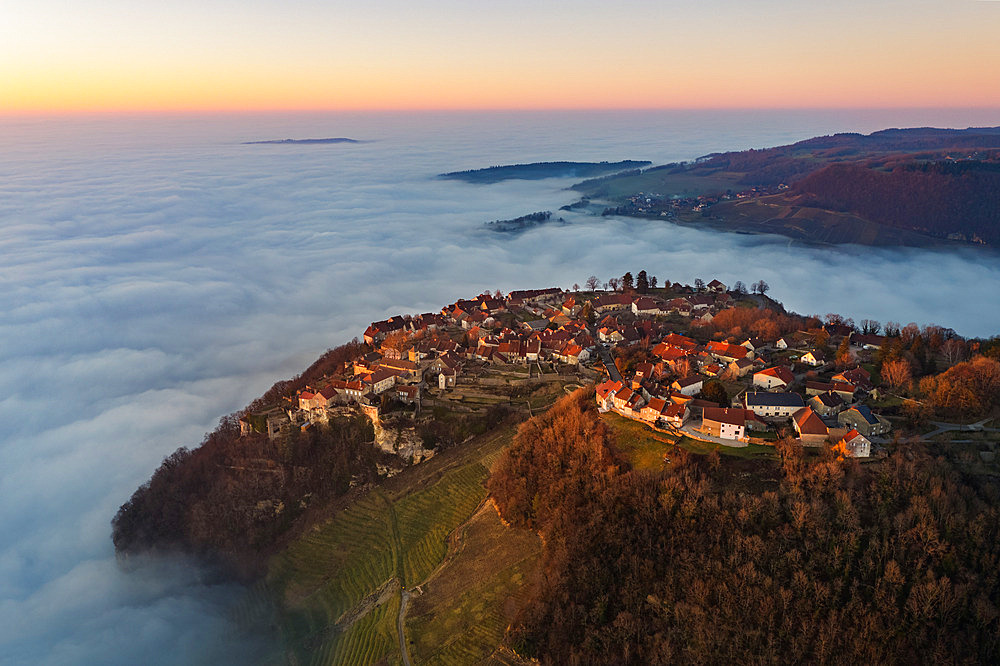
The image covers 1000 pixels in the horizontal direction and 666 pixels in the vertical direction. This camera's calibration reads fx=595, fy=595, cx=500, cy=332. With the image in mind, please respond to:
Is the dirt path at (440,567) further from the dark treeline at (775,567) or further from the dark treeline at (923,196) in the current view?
the dark treeline at (923,196)

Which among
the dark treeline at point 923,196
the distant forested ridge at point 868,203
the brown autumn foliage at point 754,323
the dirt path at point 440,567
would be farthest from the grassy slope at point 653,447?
the dark treeline at point 923,196

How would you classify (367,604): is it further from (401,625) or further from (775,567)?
(775,567)

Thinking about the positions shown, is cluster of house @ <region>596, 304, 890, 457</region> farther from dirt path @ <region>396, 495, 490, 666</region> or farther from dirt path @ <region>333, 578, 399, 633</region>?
dirt path @ <region>333, 578, 399, 633</region>

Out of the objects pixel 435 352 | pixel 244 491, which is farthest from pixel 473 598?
pixel 435 352

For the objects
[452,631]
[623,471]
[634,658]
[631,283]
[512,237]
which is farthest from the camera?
[512,237]

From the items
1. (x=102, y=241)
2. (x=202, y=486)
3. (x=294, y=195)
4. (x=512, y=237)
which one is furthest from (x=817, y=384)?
(x=294, y=195)

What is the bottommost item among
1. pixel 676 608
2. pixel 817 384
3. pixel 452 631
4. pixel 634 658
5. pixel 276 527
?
pixel 276 527

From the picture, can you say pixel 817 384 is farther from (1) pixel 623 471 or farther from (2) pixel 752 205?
(2) pixel 752 205
